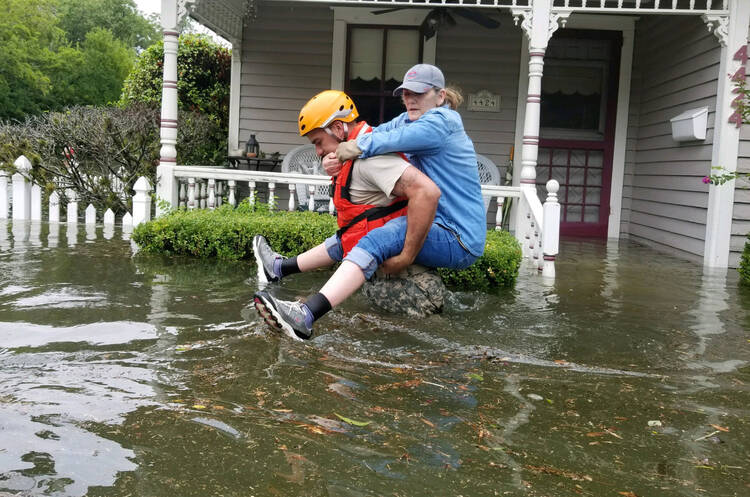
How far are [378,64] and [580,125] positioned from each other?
11.1 ft

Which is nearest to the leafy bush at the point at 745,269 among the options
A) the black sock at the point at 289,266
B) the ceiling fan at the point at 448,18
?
the ceiling fan at the point at 448,18

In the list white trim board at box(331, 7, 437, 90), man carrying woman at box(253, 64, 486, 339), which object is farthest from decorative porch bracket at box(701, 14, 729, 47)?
man carrying woman at box(253, 64, 486, 339)

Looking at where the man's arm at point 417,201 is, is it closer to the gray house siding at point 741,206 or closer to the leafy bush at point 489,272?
the leafy bush at point 489,272

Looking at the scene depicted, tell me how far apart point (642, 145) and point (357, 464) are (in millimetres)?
10160

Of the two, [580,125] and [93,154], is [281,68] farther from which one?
[580,125]

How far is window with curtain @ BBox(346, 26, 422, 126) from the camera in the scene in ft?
38.3

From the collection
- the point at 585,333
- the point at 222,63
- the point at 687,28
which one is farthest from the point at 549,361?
the point at 222,63

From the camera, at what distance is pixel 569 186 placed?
1195cm

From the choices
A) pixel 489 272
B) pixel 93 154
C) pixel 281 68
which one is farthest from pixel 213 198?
pixel 281 68

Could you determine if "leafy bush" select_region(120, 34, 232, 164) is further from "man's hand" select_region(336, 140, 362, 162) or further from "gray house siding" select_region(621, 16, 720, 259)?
"man's hand" select_region(336, 140, 362, 162)

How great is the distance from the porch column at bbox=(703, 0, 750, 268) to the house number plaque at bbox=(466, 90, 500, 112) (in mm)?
3546

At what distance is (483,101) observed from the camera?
38.0ft

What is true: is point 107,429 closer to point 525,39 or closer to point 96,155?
point 96,155

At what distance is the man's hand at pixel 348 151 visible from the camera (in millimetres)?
4133
